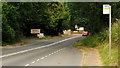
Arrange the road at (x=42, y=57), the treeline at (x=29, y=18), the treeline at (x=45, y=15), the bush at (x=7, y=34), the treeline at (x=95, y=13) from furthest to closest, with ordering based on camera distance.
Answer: the treeline at (x=29, y=18)
the bush at (x=7, y=34)
the treeline at (x=45, y=15)
the treeline at (x=95, y=13)
the road at (x=42, y=57)

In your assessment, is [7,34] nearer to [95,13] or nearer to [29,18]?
[95,13]

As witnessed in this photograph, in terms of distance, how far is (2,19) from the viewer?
33.4 metres

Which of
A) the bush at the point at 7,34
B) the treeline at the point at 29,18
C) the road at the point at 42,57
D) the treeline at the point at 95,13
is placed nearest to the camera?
the road at the point at 42,57

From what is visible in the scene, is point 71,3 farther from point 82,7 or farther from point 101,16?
point 101,16

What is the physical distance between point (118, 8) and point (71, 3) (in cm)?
699

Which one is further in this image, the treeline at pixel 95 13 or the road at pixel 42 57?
the treeline at pixel 95 13

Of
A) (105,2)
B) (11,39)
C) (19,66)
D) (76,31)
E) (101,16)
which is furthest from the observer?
(76,31)

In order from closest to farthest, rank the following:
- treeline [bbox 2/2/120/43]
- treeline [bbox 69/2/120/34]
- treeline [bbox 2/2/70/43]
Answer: treeline [bbox 69/2/120/34] < treeline [bbox 2/2/120/43] < treeline [bbox 2/2/70/43]

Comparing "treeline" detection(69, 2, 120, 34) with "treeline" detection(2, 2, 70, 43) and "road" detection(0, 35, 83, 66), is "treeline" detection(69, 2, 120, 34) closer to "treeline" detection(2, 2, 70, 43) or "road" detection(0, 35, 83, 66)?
"road" detection(0, 35, 83, 66)

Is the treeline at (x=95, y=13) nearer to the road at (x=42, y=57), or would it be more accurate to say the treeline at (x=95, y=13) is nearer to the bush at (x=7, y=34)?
the road at (x=42, y=57)

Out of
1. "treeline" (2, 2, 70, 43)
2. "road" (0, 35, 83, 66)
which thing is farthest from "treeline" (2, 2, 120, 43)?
"road" (0, 35, 83, 66)

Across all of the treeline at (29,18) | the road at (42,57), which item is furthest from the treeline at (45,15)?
the road at (42,57)

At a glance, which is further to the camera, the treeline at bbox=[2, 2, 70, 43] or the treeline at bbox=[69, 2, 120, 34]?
the treeline at bbox=[2, 2, 70, 43]

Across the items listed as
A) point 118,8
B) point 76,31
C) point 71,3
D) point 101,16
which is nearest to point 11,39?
point 71,3
